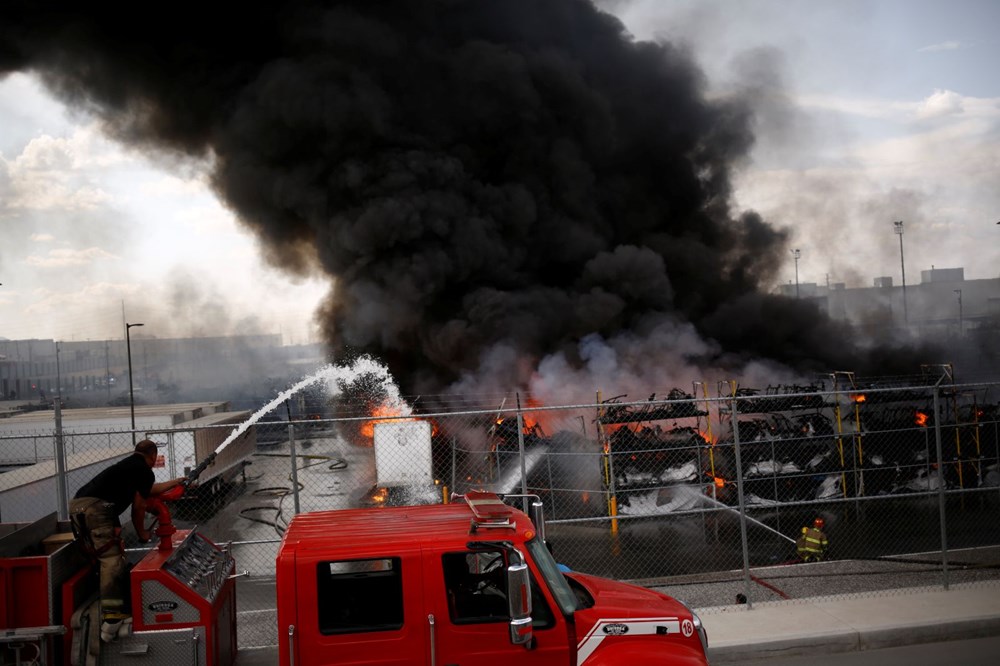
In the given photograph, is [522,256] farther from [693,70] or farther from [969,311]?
[969,311]

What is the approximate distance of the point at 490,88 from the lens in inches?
1132

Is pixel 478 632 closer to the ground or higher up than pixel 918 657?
higher up

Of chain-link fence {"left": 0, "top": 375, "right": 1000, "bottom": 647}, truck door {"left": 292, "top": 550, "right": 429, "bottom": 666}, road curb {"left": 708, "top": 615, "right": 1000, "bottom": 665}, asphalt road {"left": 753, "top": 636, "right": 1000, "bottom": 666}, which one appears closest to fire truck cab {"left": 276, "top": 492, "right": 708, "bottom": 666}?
truck door {"left": 292, "top": 550, "right": 429, "bottom": 666}

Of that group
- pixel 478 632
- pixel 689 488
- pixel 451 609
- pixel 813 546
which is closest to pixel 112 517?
pixel 451 609

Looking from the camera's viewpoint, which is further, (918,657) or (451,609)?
(918,657)

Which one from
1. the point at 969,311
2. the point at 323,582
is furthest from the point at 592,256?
the point at 969,311

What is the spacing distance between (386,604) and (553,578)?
3.00ft

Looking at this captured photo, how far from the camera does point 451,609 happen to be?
4.22 m

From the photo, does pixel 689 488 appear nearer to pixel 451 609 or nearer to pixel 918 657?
pixel 918 657

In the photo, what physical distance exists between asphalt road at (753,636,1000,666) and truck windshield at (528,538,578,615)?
3.07m

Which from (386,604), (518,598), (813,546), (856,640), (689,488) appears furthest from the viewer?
(689,488)

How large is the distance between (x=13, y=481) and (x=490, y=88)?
67.8 ft

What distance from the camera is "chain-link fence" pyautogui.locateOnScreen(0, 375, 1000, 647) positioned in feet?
30.5

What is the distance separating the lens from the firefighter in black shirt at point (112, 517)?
4.88 metres
